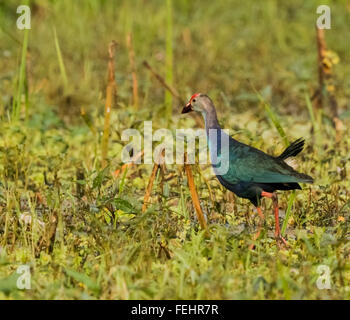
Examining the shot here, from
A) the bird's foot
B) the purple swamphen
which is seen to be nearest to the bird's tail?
the purple swamphen

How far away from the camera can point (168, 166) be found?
5.05 metres

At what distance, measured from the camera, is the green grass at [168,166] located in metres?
3.24

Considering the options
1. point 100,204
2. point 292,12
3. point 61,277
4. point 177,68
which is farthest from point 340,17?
point 61,277

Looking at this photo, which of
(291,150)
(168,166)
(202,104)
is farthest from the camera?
(168,166)

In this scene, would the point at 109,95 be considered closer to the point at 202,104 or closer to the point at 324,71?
the point at 202,104

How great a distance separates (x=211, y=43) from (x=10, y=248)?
4100 millimetres

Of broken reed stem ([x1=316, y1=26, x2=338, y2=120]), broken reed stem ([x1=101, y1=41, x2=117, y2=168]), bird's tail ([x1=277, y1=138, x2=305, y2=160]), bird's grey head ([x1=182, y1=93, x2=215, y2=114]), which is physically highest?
broken reed stem ([x1=316, y1=26, x2=338, y2=120])

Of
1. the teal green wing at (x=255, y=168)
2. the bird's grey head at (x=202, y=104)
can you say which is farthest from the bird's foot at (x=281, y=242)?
the bird's grey head at (x=202, y=104)

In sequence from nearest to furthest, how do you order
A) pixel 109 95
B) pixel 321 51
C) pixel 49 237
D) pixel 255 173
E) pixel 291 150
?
pixel 49 237, pixel 255 173, pixel 291 150, pixel 109 95, pixel 321 51

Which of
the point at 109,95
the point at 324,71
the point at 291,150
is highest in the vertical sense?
the point at 324,71

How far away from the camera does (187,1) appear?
862cm

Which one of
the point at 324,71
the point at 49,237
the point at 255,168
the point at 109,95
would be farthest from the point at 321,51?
the point at 49,237

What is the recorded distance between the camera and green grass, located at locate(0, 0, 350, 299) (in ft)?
10.6

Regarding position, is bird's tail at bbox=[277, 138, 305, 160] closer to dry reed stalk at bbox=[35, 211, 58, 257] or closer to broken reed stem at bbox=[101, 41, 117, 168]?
dry reed stalk at bbox=[35, 211, 58, 257]
